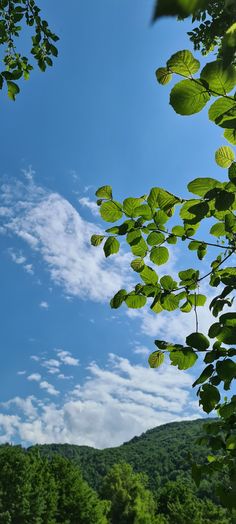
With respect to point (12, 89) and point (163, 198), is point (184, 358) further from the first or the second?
point (12, 89)

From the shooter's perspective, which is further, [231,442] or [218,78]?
[231,442]

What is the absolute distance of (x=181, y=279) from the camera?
231cm

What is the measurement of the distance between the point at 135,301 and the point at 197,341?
1.84 ft

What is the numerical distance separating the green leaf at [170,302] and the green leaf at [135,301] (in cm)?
10

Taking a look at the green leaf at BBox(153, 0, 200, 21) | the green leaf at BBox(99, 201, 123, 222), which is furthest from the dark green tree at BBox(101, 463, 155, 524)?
the green leaf at BBox(153, 0, 200, 21)

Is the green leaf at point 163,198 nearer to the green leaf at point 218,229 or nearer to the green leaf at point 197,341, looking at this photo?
the green leaf at point 218,229

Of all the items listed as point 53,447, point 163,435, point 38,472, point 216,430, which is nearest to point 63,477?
point 38,472

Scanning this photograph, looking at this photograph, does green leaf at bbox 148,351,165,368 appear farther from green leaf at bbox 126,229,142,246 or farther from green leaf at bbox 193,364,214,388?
green leaf at bbox 126,229,142,246

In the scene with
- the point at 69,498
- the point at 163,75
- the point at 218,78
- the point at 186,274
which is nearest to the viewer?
the point at 218,78

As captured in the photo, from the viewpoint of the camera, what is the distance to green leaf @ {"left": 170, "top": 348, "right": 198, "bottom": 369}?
1.81m

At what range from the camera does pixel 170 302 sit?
2268mm

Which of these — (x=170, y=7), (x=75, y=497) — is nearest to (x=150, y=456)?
(x=75, y=497)

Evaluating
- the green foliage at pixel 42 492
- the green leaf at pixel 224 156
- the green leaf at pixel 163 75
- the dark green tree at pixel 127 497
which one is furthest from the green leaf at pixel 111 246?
the dark green tree at pixel 127 497

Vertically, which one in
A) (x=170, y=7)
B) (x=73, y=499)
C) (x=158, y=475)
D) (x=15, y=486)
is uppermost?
(x=158, y=475)
